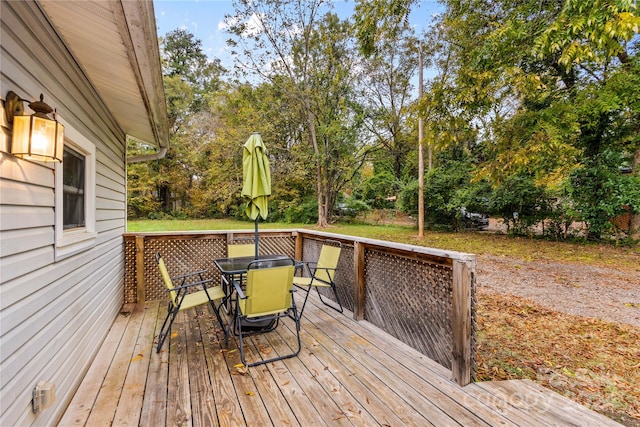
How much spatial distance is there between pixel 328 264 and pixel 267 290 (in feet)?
4.23

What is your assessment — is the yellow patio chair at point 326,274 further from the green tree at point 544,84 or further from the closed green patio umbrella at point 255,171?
the green tree at point 544,84

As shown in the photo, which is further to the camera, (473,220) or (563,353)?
(473,220)

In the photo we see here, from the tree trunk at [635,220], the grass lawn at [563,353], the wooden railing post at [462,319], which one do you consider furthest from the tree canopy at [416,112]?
the wooden railing post at [462,319]

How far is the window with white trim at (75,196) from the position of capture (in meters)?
2.09

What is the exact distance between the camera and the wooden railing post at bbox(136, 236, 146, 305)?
4.37 m

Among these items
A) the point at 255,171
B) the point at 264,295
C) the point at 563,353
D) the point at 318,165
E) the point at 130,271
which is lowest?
the point at 563,353

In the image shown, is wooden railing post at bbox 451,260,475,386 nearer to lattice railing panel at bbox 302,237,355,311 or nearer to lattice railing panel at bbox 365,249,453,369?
lattice railing panel at bbox 365,249,453,369

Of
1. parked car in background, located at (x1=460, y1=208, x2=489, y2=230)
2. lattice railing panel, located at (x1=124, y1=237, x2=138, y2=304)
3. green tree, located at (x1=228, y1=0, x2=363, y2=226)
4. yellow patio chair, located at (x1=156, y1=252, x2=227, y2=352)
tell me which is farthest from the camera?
green tree, located at (x1=228, y1=0, x2=363, y2=226)

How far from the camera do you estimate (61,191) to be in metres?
2.14


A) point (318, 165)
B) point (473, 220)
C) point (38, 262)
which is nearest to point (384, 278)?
point (38, 262)

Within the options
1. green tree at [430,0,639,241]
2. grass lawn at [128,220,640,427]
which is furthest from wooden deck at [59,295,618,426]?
green tree at [430,0,639,241]

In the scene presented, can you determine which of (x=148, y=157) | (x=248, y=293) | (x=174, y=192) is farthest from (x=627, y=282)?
(x=174, y=192)

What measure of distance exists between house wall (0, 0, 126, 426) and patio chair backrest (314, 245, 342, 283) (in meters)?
2.35

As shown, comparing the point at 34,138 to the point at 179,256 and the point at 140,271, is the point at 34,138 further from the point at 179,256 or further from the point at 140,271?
the point at 179,256
